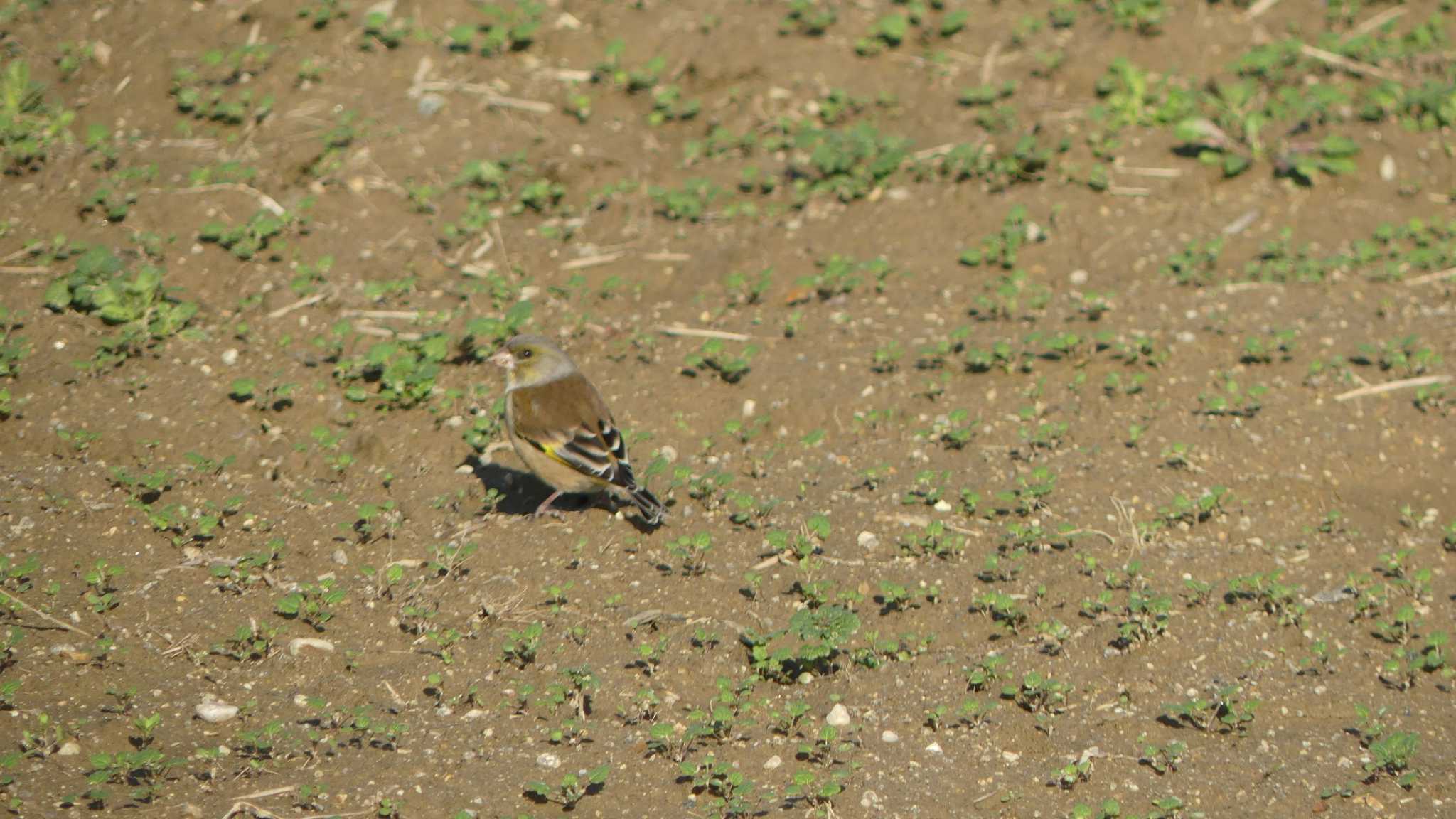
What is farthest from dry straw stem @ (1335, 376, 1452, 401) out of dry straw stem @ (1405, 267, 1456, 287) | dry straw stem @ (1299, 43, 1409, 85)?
dry straw stem @ (1299, 43, 1409, 85)

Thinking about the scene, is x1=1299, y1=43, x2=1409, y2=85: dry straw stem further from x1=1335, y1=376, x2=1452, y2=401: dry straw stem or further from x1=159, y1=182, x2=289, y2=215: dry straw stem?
x1=159, y1=182, x2=289, y2=215: dry straw stem

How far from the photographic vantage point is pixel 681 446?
7000 millimetres

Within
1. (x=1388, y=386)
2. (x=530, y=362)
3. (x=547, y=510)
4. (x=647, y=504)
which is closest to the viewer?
(x=647, y=504)

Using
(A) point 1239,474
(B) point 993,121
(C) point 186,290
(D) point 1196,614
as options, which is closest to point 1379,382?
(A) point 1239,474

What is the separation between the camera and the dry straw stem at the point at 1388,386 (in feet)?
24.0

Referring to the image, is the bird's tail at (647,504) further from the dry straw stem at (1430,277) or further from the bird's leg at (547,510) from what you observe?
the dry straw stem at (1430,277)

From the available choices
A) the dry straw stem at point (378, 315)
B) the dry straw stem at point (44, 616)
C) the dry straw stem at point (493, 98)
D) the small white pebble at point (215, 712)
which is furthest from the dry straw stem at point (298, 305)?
the small white pebble at point (215, 712)

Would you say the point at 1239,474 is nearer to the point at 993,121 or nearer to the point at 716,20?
the point at 993,121

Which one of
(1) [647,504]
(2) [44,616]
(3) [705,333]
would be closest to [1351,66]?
(3) [705,333]

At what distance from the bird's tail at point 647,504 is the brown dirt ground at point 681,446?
223 mm

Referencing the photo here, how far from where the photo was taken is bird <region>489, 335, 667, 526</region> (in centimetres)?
616

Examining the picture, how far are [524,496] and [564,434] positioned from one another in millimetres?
684

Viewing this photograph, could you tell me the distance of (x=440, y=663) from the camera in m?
5.41

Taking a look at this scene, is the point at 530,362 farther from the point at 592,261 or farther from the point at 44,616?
the point at 44,616
